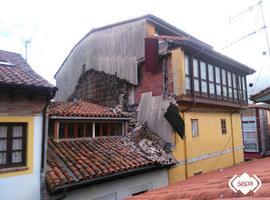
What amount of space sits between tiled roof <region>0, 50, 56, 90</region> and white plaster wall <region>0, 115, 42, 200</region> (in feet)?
3.92

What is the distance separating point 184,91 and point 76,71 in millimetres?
10295

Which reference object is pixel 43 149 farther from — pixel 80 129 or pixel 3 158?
pixel 80 129

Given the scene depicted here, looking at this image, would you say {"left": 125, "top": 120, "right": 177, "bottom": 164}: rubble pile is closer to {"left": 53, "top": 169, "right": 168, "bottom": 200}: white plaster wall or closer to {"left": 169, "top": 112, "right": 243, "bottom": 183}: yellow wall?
{"left": 53, "top": 169, "right": 168, "bottom": 200}: white plaster wall

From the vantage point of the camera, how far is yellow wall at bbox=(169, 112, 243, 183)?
13.8 m

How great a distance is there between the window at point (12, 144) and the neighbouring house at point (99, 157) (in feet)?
3.79

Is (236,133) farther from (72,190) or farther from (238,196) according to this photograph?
(238,196)

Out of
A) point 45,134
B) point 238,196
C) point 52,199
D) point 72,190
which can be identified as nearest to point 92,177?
point 72,190

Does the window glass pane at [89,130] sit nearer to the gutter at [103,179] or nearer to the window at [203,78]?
the gutter at [103,179]

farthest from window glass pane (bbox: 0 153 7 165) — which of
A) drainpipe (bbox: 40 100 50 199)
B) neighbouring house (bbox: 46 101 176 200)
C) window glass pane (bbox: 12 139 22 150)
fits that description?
neighbouring house (bbox: 46 101 176 200)

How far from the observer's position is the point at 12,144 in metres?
8.19

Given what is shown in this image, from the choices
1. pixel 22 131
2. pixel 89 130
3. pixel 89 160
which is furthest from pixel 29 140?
pixel 89 130

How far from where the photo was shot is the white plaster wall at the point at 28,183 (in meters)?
7.92

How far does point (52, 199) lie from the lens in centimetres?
867

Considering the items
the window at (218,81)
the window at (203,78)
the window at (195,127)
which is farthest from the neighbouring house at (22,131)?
the window at (218,81)
